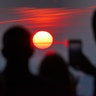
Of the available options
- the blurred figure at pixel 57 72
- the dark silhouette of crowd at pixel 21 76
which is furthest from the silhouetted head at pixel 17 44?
the blurred figure at pixel 57 72

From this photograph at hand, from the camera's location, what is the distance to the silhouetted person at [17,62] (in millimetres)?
2145

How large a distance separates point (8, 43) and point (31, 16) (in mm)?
3012

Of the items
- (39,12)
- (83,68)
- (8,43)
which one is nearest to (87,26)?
(39,12)

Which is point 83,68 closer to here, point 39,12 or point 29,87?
point 29,87

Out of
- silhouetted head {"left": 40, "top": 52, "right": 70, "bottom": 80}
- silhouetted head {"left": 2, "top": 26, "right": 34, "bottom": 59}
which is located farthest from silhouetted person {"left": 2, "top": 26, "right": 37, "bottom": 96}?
silhouetted head {"left": 40, "top": 52, "right": 70, "bottom": 80}

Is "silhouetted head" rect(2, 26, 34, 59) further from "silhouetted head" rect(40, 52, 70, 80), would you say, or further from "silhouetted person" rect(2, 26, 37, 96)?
"silhouetted head" rect(40, 52, 70, 80)

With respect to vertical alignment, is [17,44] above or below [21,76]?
above

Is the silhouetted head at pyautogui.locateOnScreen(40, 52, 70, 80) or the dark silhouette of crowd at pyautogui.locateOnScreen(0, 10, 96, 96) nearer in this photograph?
the dark silhouette of crowd at pyautogui.locateOnScreen(0, 10, 96, 96)

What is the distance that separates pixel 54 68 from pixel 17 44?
0.79 ft

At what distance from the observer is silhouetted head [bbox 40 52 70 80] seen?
7.54ft

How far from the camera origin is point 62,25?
15.6 feet

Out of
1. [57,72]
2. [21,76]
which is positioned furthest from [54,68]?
[21,76]

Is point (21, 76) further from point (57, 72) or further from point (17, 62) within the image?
point (57, 72)

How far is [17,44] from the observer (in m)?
2.17
